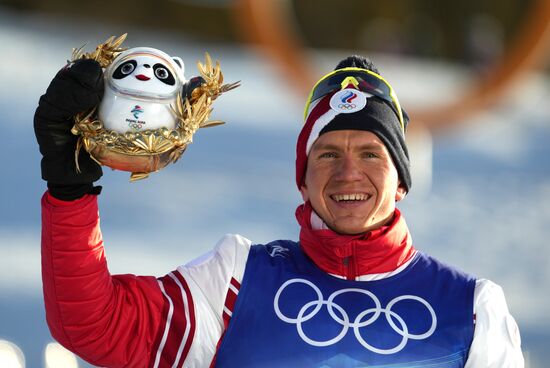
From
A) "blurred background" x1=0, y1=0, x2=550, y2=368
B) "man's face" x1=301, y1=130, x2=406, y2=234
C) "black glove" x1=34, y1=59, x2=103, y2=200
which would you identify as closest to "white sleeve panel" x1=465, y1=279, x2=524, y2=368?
"man's face" x1=301, y1=130, x2=406, y2=234

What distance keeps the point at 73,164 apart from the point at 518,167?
534 cm

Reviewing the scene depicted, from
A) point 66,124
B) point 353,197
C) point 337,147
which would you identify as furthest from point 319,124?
point 66,124

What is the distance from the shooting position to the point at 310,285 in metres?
2.00

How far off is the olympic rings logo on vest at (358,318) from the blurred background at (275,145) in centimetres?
131

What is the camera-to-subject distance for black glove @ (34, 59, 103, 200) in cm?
168

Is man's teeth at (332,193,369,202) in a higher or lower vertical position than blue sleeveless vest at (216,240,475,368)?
higher

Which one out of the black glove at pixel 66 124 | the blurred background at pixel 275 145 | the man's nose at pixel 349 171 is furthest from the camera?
the blurred background at pixel 275 145

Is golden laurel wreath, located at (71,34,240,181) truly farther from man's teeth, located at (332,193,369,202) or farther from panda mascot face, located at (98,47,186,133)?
man's teeth, located at (332,193,369,202)

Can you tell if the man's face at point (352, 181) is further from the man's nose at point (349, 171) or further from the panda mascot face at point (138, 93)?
the panda mascot face at point (138, 93)

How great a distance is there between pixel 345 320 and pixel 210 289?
0.27m

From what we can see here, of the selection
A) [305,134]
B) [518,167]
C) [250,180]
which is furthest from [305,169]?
[518,167]

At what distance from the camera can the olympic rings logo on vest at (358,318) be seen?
1.92 m

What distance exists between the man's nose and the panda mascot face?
40 centimetres

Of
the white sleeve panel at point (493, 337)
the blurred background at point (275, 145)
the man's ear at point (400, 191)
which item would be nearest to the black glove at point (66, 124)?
the man's ear at point (400, 191)
